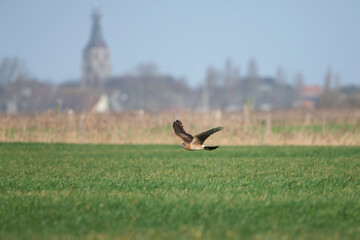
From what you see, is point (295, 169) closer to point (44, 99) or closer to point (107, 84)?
point (44, 99)

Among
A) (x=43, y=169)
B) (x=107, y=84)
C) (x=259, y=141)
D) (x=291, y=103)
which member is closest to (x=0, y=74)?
(x=107, y=84)

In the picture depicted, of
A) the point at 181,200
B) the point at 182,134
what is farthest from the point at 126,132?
the point at 181,200

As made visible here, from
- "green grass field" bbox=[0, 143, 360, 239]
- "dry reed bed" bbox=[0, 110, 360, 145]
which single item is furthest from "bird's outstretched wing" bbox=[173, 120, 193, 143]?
"dry reed bed" bbox=[0, 110, 360, 145]

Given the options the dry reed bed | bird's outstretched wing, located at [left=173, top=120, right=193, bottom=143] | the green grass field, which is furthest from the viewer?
the dry reed bed

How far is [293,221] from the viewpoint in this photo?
997 cm

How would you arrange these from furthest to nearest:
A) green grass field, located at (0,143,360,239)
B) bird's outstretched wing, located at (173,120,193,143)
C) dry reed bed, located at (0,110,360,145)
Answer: dry reed bed, located at (0,110,360,145), bird's outstretched wing, located at (173,120,193,143), green grass field, located at (0,143,360,239)

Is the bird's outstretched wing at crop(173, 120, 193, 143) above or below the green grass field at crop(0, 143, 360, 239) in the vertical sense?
above

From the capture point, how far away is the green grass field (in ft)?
30.6

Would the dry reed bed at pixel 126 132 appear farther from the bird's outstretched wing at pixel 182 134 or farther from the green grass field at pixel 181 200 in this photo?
the bird's outstretched wing at pixel 182 134

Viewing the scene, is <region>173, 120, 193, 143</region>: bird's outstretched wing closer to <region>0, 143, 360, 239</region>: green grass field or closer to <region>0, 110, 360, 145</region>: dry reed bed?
<region>0, 143, 360, 239</region>: green grass field

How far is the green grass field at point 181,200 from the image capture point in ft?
30.6

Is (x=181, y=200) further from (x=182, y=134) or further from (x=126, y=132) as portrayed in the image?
(x=126, y=132)

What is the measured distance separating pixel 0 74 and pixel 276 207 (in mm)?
123059

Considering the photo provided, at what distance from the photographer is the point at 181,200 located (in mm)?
11250
